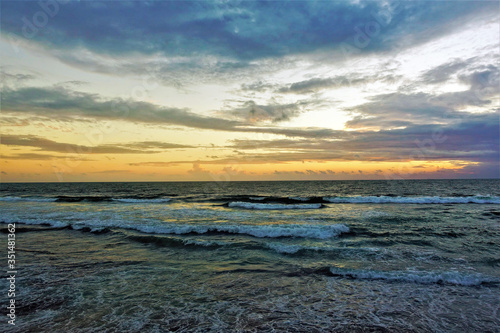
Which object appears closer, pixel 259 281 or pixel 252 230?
pixel 259 281

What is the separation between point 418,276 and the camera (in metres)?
9.80

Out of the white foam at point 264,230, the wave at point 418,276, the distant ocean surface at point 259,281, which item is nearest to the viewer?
the distant ocean surface at point 259,281

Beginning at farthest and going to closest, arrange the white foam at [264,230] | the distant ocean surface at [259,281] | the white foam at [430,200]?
1. the white foam at [430,200]
2. the white foam at [264,230]
3. the distant ocean surface at [259,281]

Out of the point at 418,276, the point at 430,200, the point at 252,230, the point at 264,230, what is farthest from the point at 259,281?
the point at 430,200

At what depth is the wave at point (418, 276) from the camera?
941 centimetres

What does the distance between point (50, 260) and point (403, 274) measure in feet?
49.1

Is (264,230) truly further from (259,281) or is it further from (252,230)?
(259,281)

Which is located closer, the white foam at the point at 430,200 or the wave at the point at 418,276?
the wave at the point at 418,276

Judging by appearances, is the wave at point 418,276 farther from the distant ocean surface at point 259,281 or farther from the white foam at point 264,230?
the white foam at point 264,230

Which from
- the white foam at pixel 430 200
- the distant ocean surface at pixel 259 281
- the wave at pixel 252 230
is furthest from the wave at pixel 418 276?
the white foam at pixel 430 200

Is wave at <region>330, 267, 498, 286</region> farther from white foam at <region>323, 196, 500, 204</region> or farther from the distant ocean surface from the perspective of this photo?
white foam at <region>323, 196, 500, 204</region>

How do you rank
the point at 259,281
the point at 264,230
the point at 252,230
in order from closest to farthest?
the point at 259,281, the point at 264,230, the point at 252,230

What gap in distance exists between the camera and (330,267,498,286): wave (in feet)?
30.9

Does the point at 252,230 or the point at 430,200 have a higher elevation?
the point at 252,230
